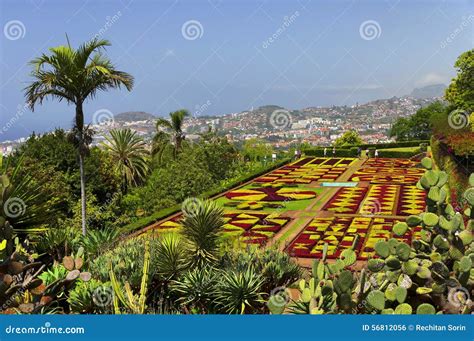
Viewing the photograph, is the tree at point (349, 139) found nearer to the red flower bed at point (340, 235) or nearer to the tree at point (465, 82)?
the tree at point (465, 82)

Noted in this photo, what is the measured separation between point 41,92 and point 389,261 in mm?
10786

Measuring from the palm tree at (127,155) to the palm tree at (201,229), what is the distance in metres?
20.8

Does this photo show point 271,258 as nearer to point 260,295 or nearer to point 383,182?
point 260,295

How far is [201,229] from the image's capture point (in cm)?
945

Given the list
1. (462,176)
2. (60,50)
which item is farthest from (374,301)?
(462,176)

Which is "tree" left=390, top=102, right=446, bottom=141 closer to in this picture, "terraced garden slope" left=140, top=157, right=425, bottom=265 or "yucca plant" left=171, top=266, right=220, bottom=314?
"terraced garden slope" left=140, top=157, right=425, bottom=265

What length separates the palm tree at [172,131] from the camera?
39.2m

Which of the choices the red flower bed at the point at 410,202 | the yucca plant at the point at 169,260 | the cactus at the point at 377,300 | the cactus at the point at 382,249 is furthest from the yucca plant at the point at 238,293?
the red flower bed at the point at 410,202

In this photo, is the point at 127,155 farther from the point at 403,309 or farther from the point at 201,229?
the point at 403,309

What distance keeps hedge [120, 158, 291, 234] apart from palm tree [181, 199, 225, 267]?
4.89m

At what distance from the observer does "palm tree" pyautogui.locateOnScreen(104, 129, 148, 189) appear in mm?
30031

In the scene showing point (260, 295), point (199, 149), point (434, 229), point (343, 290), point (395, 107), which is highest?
point (395, 107)

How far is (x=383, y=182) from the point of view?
108 ft

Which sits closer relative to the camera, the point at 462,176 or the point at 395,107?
the point at 462,176
